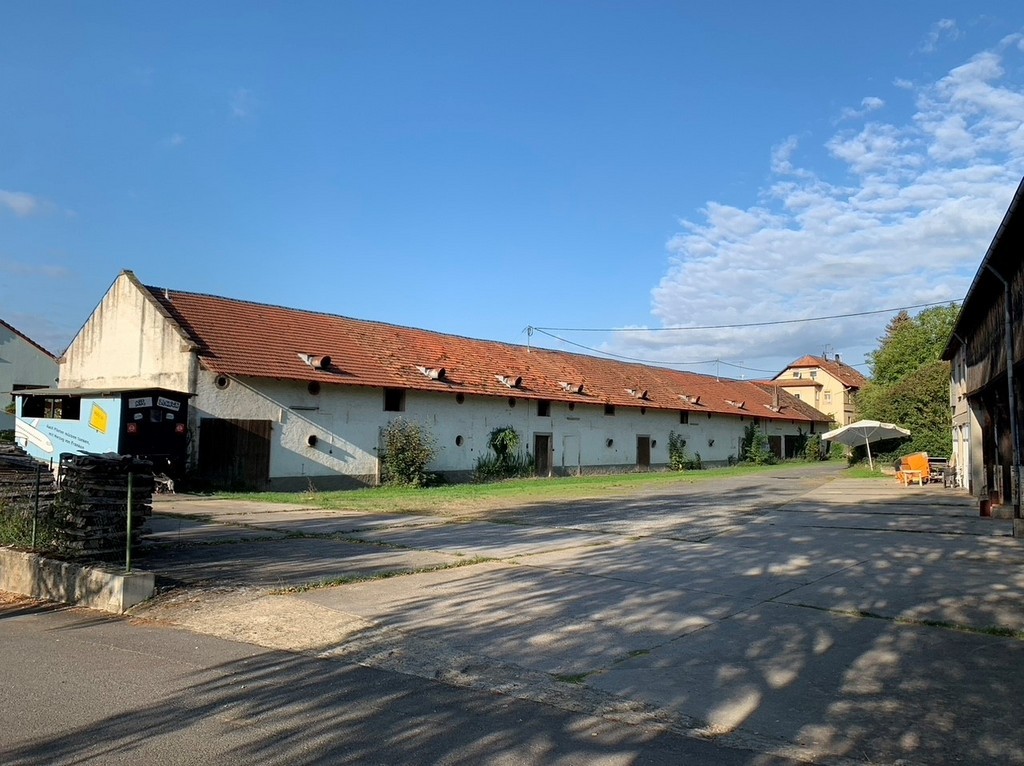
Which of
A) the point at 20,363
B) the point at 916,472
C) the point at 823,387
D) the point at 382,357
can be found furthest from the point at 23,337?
the point at 823,387

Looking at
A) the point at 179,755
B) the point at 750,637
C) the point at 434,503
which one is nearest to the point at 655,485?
the point at 434,503

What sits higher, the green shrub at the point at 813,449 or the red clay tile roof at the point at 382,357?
the red clay tile roof at the point at 382,357

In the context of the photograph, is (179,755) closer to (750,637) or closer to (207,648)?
(207,648)

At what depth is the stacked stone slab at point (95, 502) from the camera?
8.75 meters

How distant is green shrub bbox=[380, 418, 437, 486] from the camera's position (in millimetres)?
27688

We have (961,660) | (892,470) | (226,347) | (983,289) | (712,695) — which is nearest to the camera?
(712,695)

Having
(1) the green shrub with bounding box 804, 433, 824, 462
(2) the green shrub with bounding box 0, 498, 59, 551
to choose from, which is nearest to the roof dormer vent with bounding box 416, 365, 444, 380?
(2) the green shrub with bounding box 0, 498, 59, 551

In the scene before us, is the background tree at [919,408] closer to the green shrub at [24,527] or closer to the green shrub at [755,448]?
the green shrub at [755,448]

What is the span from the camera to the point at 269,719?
4879 millimetres

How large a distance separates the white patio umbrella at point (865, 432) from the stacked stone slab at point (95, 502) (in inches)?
1199

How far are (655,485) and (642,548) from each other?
1702cm

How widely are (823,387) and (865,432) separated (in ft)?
139

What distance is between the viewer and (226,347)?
2538 cm

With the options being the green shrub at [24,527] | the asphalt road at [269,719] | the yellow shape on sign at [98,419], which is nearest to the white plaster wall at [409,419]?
the yellow shape on sign at [98,419]
